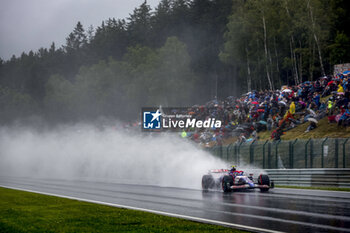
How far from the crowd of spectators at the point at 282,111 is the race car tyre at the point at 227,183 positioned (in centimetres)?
1346

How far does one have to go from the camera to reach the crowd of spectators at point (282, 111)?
33.2 meters

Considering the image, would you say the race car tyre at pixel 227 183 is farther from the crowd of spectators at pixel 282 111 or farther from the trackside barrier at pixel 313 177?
the crowd of spectators at pixel 282 111

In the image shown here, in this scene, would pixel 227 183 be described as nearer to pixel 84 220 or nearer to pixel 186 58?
pixel 84 220

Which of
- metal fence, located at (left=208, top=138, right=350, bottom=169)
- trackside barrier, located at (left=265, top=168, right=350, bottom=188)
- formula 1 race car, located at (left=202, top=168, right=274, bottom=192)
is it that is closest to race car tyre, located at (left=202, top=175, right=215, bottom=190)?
formula 1 race car, located at (left=202, top=168, right=274, bottom=192)

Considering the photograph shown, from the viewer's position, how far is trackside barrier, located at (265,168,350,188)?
851 inches

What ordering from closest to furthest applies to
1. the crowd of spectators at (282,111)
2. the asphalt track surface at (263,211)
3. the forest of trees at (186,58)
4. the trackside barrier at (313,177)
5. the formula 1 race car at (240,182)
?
1. the asphalt track surface at (263,211)
2. the formula 1 race car at (240,182)
3. the trackside barrier at (313,177)
4. the crowd of spectators at (282,111)
5. the forest of trees at (186,58)

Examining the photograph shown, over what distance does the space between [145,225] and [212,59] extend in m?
75.8

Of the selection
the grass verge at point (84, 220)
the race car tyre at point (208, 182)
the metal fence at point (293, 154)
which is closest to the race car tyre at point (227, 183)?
the race car tyre at point (208, 182)

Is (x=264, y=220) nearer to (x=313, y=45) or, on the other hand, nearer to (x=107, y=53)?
(x=313, y=45)

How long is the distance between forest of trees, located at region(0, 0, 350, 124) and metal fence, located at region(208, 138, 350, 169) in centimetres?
2779

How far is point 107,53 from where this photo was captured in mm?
122000

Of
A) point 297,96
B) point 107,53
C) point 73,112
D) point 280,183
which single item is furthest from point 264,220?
point 107,53

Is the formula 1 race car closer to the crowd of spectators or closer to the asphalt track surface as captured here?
the asphalt track surface

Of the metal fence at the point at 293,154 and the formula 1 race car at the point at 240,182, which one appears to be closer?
the formula 1 race car at the point at 240,182
